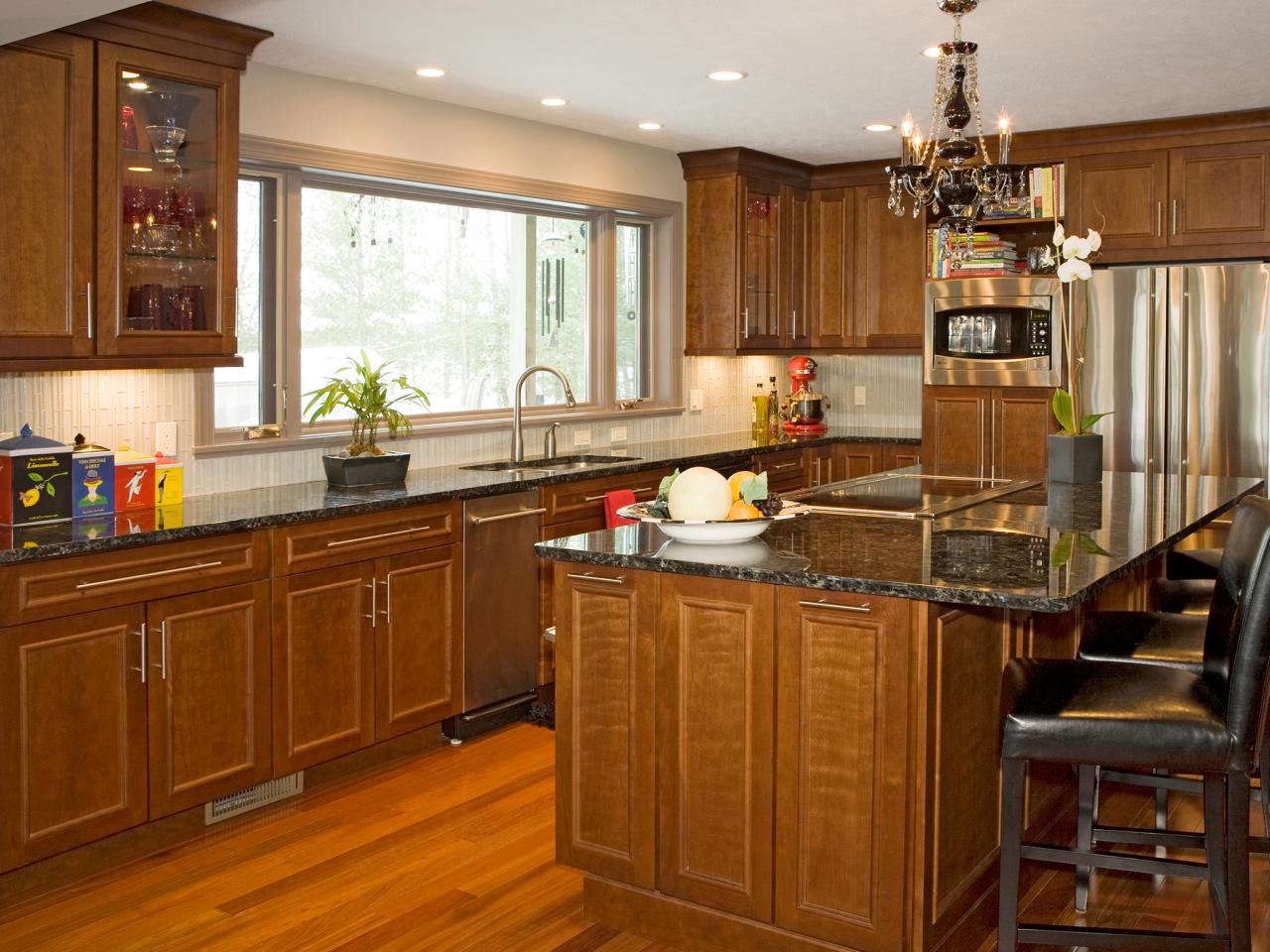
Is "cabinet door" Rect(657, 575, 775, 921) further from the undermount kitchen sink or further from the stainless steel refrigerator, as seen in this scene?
the stainless steel refrigerator

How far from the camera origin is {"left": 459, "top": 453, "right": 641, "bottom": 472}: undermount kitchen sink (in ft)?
16.7

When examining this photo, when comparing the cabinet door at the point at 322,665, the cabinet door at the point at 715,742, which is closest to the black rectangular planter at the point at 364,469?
the cabinet door at the point at 322,665

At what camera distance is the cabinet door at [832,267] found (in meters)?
6.68

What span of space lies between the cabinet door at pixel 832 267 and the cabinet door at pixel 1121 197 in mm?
1212

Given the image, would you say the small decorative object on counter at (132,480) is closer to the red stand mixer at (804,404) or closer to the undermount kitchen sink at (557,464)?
the undermount kitchen sink at (557,464)

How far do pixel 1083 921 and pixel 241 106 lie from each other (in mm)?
3507

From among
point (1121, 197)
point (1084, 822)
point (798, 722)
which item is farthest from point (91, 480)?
point (1121, 197)

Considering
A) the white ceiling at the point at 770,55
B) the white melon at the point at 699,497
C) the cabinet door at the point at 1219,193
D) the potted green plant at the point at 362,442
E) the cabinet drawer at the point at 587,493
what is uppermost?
the white ceiling at the point at 770,55

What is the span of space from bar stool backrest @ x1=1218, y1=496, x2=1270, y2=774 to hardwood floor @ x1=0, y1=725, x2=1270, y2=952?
74 centimetres

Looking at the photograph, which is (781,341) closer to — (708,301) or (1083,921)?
(708,301)

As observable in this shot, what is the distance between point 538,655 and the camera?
4.72m

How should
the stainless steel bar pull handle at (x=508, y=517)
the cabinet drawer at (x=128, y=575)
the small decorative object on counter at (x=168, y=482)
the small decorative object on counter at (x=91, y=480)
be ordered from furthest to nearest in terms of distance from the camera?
the stainless steel bar pull handle at (x=508, y=517), the small decorative object on counter at (x=168, y=482), the small decorative object on counter at (x=91, y=480), the cabinet drawer at (x=128, y=575)

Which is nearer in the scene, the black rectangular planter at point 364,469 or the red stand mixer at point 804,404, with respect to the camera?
the black rectangular planter at point 364,469

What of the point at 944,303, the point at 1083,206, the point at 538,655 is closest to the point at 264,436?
the point at 538,655
